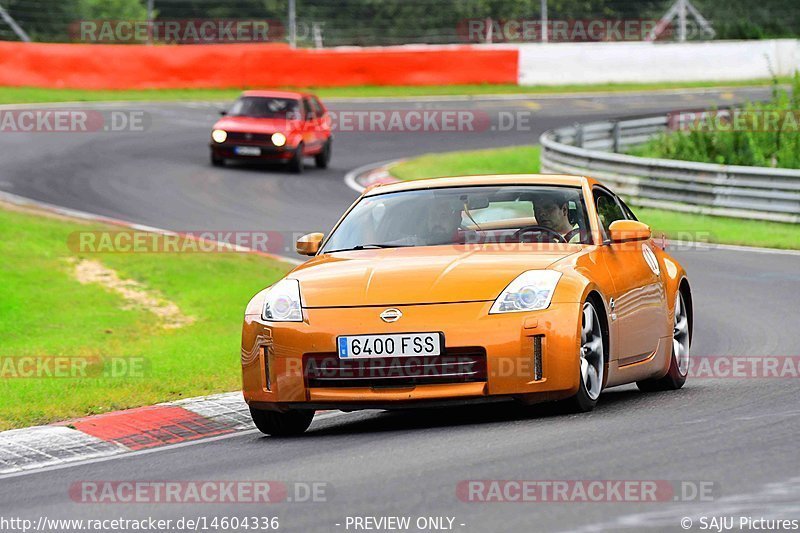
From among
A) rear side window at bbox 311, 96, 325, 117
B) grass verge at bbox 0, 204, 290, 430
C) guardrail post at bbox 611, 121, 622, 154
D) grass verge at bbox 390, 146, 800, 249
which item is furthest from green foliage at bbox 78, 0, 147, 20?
grass verge at bbox 0, 204, 290, 430

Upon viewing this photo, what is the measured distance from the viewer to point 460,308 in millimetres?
7789

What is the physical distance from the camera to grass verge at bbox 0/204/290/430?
32.9 ft

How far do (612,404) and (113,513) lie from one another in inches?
137

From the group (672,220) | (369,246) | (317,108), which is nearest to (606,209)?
(369,246)

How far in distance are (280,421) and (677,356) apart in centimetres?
283

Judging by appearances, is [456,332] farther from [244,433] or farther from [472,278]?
[244,433]

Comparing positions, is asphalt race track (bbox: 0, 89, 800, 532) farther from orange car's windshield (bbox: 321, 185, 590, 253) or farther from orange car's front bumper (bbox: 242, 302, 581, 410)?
orange car's windshield (bbox: 321, 185, 590, 253)

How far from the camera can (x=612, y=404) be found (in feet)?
28.7

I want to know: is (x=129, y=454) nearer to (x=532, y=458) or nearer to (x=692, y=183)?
(x=532, y=458)

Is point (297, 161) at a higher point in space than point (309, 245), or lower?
lower

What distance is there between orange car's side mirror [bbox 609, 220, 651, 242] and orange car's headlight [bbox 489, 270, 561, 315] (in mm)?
943

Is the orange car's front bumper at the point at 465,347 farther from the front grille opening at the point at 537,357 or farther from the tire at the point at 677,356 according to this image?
the tire at the point at 677,356

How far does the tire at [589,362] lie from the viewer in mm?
8039

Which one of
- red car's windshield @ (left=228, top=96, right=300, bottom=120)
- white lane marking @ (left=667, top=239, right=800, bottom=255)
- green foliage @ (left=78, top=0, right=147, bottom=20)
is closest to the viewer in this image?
white lane marking @ (left=667, top=239, right=800, bottom=255)
